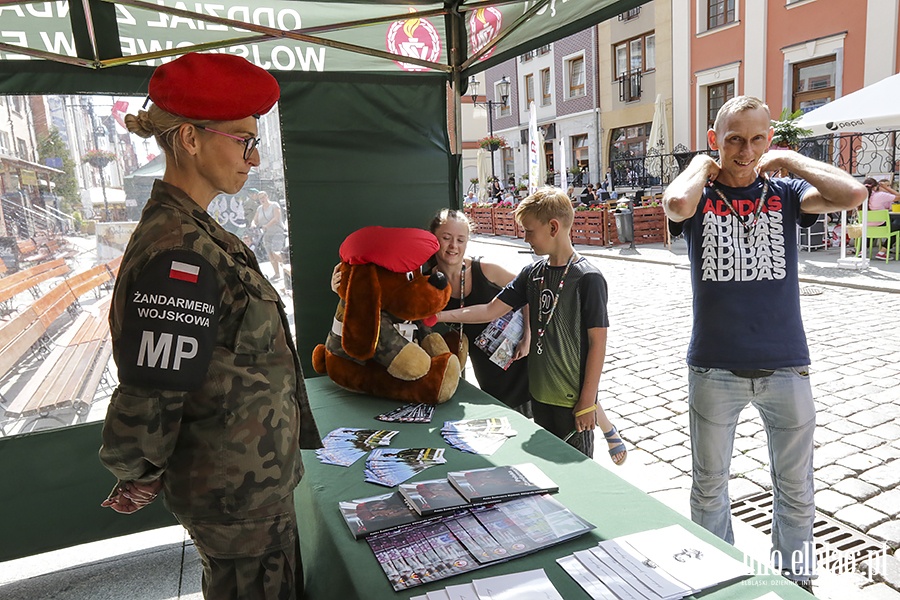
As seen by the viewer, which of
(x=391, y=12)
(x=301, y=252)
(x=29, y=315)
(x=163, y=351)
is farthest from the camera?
(x=301, y=252)

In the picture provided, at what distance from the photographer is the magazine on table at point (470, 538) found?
1.48m

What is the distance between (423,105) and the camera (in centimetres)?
390

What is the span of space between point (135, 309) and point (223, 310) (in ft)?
0.63

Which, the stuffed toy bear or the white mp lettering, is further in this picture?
the stuffed toy bear

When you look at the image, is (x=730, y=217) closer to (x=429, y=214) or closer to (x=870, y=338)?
(x=429, y=214)

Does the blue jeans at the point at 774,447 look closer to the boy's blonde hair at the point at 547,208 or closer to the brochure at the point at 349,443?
the boy's blonde hair at the point at 547,208

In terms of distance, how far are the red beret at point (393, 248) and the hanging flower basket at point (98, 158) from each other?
143cm

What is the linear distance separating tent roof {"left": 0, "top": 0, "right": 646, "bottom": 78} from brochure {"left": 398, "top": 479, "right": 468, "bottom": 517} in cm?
→ 196

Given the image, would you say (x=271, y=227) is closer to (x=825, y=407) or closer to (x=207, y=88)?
(x=207, y=88)

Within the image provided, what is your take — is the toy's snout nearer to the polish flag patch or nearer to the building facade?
the polish flag patch

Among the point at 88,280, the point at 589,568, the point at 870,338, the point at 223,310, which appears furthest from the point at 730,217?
the point at 870,338

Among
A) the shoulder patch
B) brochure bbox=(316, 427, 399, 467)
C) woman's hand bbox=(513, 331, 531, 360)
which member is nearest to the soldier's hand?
the shoulder patch

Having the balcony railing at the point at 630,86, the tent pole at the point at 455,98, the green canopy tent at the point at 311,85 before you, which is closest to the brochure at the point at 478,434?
the green canopy tent at the point at 311,85

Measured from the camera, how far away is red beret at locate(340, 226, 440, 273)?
278 cm
